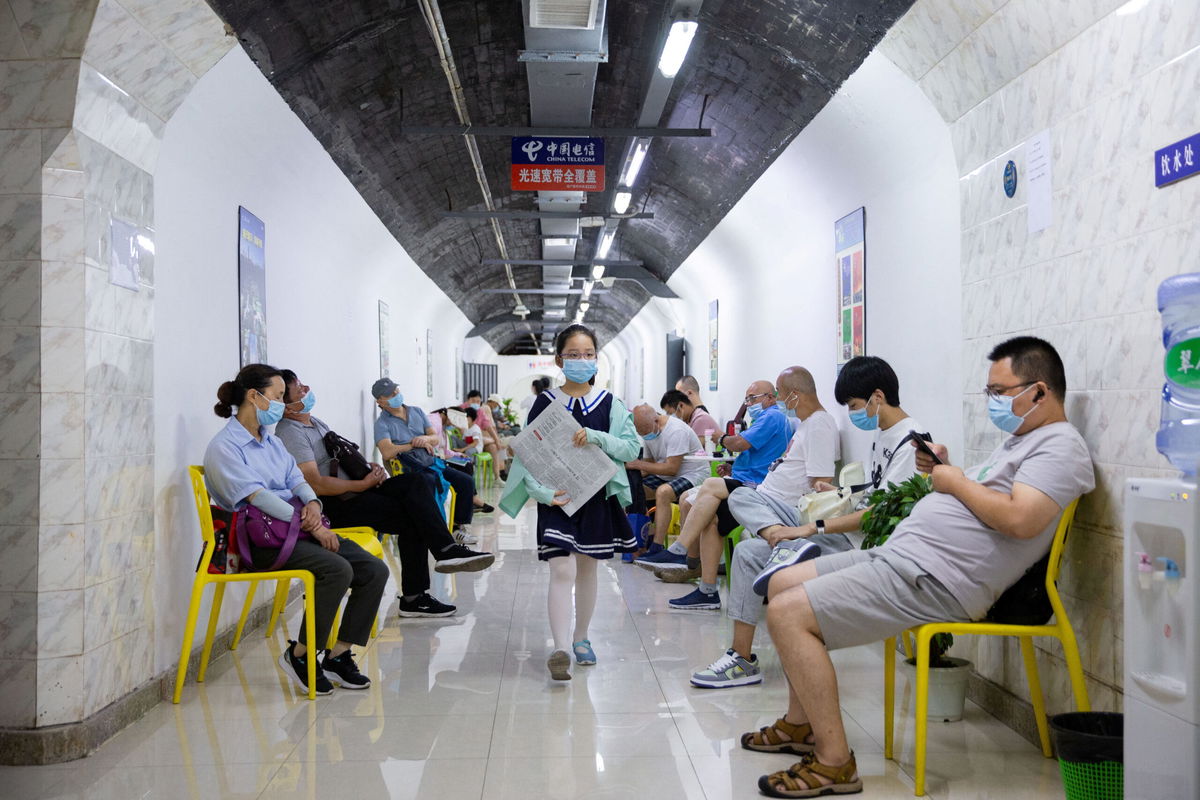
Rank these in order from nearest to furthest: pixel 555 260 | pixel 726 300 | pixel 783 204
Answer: pixel 783 204 < pixel 726 300 < pixel 555 260

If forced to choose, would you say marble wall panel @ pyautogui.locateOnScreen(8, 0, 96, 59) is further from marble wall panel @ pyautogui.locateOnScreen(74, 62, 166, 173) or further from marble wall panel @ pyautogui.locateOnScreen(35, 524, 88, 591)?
marble wall panel @ pyautogui.locateOnScreen(35, 524, 88, 591)

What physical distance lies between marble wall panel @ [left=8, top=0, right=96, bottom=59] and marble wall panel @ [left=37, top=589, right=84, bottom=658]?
1.87m

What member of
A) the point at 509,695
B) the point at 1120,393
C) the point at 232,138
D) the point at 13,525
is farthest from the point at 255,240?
the point at 1120,393

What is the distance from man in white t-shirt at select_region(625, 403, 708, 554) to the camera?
766 centimetres

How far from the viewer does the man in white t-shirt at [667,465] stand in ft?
25.1

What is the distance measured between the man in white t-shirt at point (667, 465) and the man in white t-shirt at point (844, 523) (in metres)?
3.03

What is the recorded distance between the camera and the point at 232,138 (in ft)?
17.0

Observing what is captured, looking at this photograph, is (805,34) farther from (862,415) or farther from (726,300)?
(726,300)

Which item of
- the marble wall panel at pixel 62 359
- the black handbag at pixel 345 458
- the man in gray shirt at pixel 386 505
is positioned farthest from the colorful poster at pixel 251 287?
the marble wall panel at pixel 62 359

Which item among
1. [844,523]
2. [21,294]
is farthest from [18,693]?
[844,523]

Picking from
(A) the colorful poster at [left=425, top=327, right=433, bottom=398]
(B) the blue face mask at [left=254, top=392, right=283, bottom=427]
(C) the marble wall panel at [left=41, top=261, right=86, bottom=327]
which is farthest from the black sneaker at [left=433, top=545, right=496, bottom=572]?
(A) the colorful poster at [left=425, top=327, right=433, bottom=398]

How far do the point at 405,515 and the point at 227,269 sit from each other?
1685mm

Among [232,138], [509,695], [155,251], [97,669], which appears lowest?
[509,695]

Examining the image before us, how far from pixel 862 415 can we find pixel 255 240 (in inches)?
141
